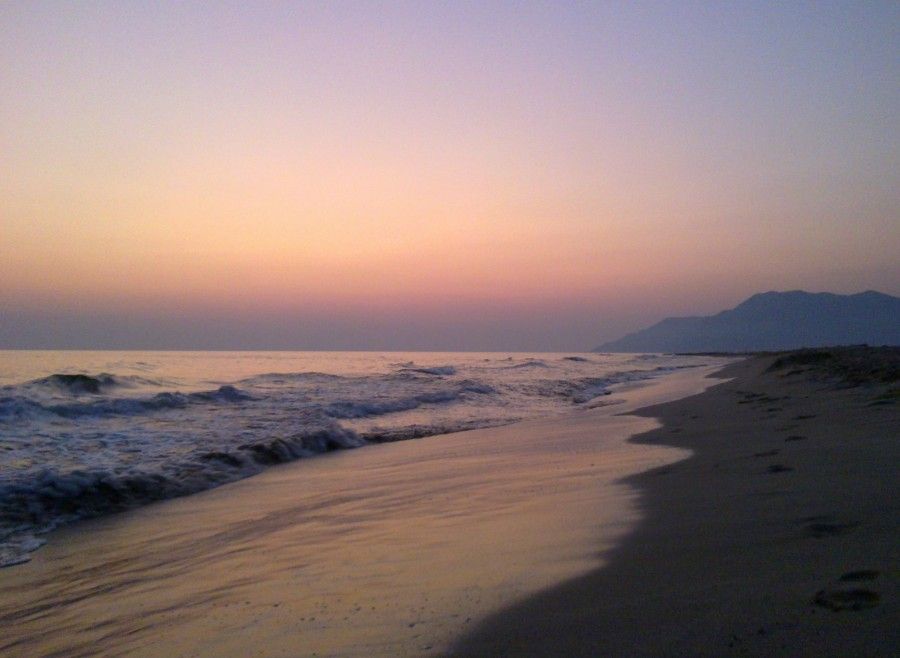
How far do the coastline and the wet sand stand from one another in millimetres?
269

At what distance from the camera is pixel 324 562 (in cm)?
445

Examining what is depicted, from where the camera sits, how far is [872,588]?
2.60 meters

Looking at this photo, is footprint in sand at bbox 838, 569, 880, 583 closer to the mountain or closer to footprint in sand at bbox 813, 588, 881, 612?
footprint in sand at bbox 813, 588, 881, 612

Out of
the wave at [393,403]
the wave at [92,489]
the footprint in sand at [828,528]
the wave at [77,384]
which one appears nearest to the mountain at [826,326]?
the wave at [393,403]

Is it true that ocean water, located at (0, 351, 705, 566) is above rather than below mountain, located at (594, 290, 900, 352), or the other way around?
below

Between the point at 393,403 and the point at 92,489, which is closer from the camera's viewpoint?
the point at 92,489

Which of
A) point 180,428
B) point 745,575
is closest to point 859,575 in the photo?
point 745,575

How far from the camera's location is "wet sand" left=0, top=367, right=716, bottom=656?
127 inches

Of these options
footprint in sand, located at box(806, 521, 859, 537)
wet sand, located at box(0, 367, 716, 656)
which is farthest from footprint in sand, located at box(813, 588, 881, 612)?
wet sand, located at box(0, 367, 716, 656)

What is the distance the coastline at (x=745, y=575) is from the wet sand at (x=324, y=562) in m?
0.27

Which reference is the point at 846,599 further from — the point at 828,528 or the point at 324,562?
the point at 324,562

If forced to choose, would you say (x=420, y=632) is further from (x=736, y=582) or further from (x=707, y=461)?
(x=707, y=461)

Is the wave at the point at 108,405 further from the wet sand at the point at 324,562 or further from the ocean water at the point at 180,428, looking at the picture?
the wet sand at the point at 324,562

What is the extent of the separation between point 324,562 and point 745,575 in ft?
8.85
